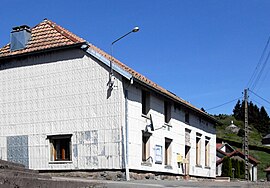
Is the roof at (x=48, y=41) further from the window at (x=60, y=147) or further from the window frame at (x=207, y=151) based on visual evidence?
the window frame at (x=207, y=151)

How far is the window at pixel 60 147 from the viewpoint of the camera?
85.2 feet

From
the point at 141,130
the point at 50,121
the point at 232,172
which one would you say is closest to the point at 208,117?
the point at 141,130

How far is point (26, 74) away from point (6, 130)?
10.9 ft

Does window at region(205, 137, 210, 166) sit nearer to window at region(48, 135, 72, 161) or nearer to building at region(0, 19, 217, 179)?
building at region(0, 19, 217, 179)

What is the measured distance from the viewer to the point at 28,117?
89.0 ft

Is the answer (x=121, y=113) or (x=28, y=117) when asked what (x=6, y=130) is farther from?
(x=121, y=113)

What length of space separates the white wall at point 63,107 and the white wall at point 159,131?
0.99 m

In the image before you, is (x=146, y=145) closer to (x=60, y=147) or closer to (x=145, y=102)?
(x=145, y=102)

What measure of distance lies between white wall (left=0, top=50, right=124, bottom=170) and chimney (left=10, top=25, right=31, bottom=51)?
3.08 ft

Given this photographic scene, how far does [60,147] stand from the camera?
26250 millimetres

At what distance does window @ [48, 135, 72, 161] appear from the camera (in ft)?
85.2

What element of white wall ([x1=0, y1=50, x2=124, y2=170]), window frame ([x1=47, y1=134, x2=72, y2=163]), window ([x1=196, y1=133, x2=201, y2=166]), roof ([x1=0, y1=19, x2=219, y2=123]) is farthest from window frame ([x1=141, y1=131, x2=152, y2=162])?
window ([x1=196, y1=133, x2=201, y2=166])

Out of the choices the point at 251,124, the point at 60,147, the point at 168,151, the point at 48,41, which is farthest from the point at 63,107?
the point at 251,124

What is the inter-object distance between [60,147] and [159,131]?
232 inches
